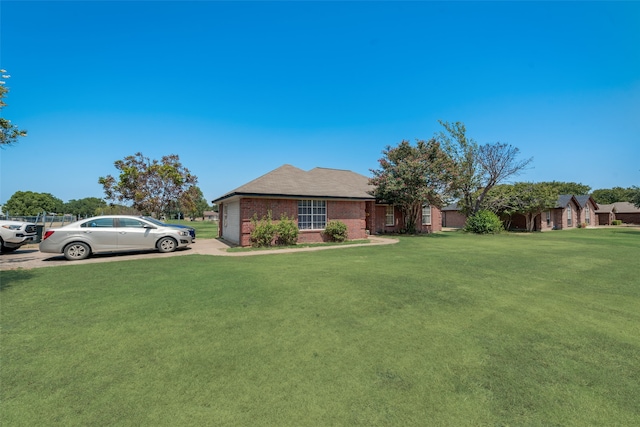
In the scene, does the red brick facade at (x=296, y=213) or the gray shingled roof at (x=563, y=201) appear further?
the gray shingled roof at (x=563, y=201)

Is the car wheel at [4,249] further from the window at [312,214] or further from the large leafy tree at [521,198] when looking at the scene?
the large leafy tree at [521,198]

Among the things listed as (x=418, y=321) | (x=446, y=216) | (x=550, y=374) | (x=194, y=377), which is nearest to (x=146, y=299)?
(x=194, y=377)

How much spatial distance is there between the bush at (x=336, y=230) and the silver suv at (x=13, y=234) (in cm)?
1319

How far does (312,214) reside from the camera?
15.5m

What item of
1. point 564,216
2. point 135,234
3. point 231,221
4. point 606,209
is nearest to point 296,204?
point 231,221

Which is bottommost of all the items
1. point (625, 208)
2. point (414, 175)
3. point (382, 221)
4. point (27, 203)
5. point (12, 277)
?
point (12, 277)

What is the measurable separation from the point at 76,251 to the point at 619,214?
67407 mm

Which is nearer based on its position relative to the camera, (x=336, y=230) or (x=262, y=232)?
(x=262, y=232)

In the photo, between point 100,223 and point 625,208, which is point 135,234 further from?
point 625,208

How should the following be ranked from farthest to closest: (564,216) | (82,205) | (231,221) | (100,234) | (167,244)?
(82,205) < (564,216) < (231,221) < (167,244) < (100,234)

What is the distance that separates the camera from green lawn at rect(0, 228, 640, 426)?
239 cm

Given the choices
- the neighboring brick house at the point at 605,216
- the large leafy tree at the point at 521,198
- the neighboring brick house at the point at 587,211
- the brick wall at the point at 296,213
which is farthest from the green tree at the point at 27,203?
the neighboring brick house at the point at 605,216

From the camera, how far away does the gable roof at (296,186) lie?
45.8 ft

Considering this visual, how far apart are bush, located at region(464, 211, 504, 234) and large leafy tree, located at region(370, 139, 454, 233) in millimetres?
5189
